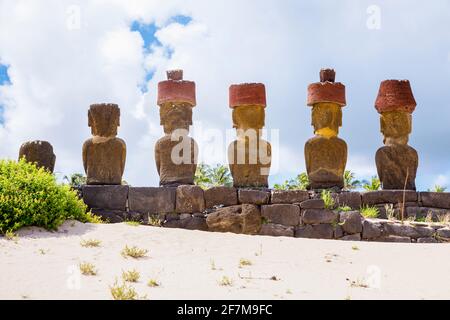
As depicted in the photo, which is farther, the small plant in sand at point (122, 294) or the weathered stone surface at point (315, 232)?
the weathered stone surface at point (315, 232)

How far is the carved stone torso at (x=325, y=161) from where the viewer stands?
425 inches

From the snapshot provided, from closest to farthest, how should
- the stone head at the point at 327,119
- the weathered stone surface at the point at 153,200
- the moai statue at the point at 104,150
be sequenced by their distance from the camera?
the weathered stone surface at the point at 153,200 < the moai statue at the point at 104,150 < the stone head at the point at 327,119

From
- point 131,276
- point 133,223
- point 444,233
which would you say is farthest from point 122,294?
point 444,233

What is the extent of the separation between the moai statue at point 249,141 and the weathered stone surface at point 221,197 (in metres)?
0.59

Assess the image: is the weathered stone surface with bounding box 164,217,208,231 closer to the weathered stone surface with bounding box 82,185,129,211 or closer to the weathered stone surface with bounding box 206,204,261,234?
the weathered stone surface with bounding box 206,204,261,234

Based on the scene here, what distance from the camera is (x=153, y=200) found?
10.1 meters

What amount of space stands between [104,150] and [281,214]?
3.51m

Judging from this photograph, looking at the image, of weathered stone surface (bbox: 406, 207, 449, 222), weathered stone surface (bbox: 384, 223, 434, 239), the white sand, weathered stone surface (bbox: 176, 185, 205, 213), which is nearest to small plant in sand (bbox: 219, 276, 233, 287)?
the white sand

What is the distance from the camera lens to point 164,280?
20.1 ft

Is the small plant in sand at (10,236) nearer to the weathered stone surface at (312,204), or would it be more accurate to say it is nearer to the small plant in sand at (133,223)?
the small plant in sand at (133,223)

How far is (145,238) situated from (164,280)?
2257 mm

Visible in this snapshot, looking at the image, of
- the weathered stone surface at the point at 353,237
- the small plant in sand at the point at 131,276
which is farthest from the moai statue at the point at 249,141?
the small plant in sand at the point at 131,276

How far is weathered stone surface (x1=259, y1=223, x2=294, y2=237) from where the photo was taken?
9.86 metres
